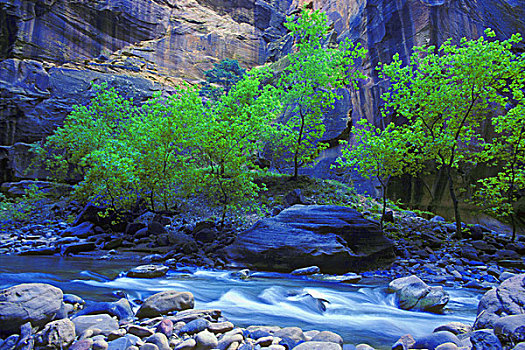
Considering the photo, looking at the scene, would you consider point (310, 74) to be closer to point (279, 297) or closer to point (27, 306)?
point (279, 297)

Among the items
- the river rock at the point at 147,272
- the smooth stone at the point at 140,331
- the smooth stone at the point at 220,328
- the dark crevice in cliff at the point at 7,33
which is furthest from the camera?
the dark crevice in cliff at the point at 7,33

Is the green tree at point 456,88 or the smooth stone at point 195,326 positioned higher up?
the green tree at point 456,88

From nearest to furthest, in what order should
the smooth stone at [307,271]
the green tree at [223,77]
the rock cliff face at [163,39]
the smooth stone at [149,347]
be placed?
1. the smooth stone at [149,347]
2. the smooth stone at [307,271]
3. the rock cliff face at [163,39]
4. the green tree at [223,77]

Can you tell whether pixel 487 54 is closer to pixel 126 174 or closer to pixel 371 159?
pixel 371 159

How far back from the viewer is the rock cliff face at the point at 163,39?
51.4 ft

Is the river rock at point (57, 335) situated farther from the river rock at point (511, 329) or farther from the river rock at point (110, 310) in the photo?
the river rock at point (511, 329)

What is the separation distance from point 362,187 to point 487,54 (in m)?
9.16

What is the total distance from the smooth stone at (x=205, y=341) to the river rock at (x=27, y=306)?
5.62 ft

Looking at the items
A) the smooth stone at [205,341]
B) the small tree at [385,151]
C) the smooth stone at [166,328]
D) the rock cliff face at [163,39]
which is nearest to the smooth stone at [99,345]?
the smooth stone at [166,328]

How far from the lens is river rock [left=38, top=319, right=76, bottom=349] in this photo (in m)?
2.74

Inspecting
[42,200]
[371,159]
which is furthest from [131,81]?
[371,159]

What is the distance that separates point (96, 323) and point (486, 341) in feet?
12.4

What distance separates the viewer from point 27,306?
3.12 meters

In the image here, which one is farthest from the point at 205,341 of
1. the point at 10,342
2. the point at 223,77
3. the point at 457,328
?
the point at 223,77
